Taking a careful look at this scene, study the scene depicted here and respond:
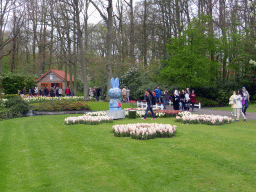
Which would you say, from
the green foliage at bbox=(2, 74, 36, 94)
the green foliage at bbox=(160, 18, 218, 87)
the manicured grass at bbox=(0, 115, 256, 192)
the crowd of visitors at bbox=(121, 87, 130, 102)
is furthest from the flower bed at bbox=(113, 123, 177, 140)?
the green foliage at bbox=(2, 74, 36, 94)

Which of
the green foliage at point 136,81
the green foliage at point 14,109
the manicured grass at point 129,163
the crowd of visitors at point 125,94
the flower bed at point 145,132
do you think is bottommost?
the manicured grass at point 129,163

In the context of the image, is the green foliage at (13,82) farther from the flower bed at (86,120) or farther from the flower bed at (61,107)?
the flower bed at (86,120)

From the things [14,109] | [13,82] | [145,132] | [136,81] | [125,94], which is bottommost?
[145,132]

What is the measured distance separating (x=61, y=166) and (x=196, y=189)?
2992mm

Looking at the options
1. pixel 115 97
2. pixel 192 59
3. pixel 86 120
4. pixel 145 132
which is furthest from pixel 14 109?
pixel 192 59

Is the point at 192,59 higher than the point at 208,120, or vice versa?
the point at 192,59

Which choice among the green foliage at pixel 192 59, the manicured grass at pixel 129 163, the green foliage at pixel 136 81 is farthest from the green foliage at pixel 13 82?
the manicured grass at pixel 129 163

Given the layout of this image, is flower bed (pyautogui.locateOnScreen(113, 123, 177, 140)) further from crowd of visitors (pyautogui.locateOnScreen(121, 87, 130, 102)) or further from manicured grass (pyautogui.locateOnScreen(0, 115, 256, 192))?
crowd of visitors (pyautogui.locateOnScreen(121, 87, 130, 102))

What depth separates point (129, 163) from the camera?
5953 mm

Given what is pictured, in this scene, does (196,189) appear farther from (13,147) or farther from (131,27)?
(131,27)

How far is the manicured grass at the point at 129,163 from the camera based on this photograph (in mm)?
4742

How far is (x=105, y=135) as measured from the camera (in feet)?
31.1

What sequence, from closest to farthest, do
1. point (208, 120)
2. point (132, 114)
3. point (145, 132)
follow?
point (145, 132) → point (208, 120) → point (132, 114)

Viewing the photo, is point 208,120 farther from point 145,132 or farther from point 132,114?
point 132,114
